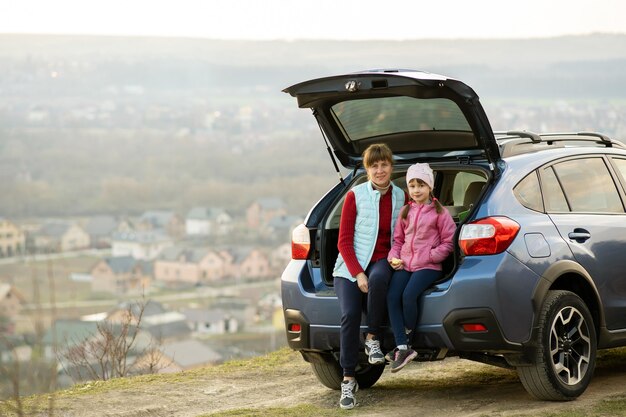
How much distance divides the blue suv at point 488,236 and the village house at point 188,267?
105823 mm

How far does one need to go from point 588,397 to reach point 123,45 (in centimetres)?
14017

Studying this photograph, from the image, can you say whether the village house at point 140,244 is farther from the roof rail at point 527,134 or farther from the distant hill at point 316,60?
the roof rail at point 527,134

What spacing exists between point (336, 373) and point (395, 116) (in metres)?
1.86

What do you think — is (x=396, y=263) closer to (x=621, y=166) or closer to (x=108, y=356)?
(x=621, y=166)

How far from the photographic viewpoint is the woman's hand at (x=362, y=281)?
23.3 feet

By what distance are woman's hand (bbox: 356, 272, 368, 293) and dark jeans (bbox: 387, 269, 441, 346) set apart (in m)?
0.18

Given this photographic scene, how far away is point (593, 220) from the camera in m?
7.50

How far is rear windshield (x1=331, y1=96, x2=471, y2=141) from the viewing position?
725cm

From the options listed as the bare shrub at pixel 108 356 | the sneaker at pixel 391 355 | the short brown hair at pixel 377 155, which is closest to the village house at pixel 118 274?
the bare shrub at pixel 108 356

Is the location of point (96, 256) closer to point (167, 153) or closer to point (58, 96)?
point (167, 153)

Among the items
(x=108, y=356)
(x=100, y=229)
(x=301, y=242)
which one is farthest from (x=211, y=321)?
(x=301, y=242)

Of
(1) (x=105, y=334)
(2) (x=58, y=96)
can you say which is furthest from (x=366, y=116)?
(2) (x=58, y=96)

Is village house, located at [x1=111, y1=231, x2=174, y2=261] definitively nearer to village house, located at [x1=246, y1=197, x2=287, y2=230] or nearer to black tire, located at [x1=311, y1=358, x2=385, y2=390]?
village house, located at [x1=246, y1=197, x2=287, y2=230]

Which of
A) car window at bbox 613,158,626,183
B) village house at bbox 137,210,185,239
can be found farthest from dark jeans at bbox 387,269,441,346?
village house at bbox 137,210,185,239
